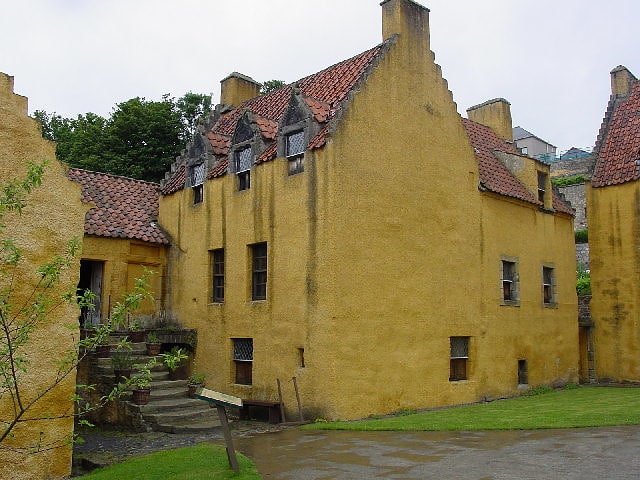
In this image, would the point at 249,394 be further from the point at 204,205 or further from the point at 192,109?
the point at 192,109

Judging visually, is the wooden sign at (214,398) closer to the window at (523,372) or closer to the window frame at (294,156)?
the window frame at (294,156)

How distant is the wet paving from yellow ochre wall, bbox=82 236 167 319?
7.76 m

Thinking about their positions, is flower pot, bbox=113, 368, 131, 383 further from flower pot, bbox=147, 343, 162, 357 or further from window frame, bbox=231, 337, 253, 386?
window frame, bbox=231, 337, 253, 386

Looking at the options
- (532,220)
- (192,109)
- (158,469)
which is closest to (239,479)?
(158,469)

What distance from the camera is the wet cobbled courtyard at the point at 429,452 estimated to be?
9211mm

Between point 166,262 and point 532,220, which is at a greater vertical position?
point 532,220

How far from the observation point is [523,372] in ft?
65.6

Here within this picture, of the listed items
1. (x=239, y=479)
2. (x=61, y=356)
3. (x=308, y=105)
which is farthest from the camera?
(x=308, y=105)

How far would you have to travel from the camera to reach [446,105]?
60.7 ft

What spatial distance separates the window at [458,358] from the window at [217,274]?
6.63m

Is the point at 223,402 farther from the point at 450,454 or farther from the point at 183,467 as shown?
the point at 450,454

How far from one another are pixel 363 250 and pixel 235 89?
1110 cm

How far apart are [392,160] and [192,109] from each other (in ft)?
70.2

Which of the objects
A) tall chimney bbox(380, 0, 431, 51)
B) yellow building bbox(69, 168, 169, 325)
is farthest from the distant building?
yellow building bbox(69, 168, 169, 325)
